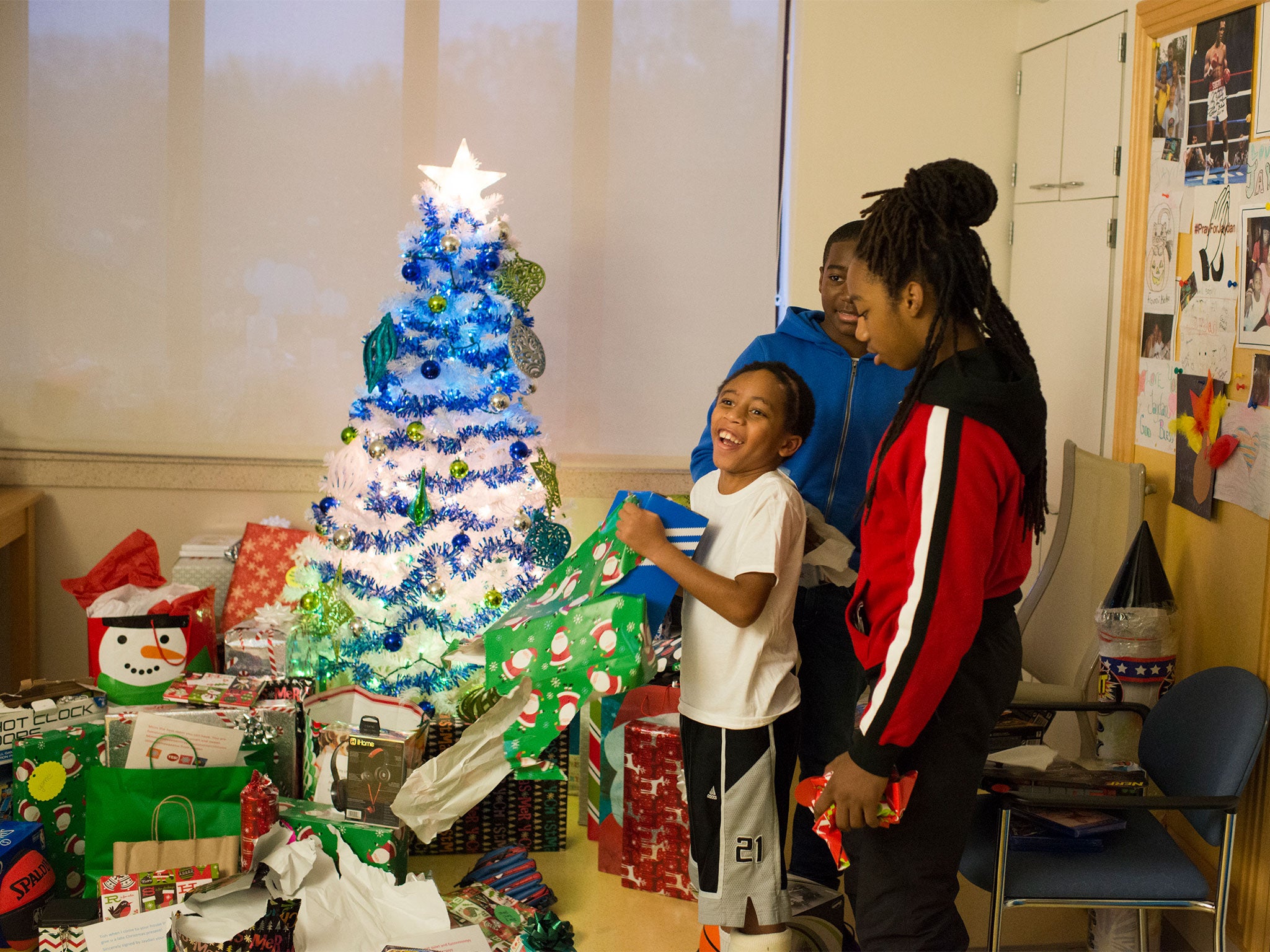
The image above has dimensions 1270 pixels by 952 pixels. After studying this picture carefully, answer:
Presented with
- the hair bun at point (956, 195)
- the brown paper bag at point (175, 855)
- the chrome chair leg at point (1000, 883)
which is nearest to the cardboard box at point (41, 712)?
the brown paper bag at point (175, 855)

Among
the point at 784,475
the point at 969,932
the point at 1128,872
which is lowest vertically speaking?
the point at 969,932

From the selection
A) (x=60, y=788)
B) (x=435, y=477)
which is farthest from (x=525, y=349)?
(x=60, y=788)

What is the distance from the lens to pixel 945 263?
143 cm

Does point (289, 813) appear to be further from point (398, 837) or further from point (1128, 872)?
point (1128, 872)

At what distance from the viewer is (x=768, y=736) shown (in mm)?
1858

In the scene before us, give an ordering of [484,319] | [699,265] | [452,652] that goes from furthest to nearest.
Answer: [699,265] → [484,319] → [452,652]

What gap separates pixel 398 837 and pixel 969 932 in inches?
55.4

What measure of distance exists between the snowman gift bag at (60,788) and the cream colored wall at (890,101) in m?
2.54

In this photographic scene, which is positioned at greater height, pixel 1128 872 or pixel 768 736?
pixel 768 736

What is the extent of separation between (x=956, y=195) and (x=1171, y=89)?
141cm

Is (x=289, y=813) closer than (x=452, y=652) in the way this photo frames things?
No

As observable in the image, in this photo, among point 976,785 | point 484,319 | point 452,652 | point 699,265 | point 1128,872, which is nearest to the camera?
point 976,785

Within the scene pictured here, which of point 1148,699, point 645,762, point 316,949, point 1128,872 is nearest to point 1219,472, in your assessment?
point 1148,699

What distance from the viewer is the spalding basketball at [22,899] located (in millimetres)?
2230
